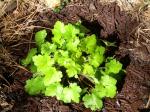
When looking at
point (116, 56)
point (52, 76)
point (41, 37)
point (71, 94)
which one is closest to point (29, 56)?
point (41, 37)

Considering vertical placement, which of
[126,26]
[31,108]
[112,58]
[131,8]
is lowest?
[31,108]

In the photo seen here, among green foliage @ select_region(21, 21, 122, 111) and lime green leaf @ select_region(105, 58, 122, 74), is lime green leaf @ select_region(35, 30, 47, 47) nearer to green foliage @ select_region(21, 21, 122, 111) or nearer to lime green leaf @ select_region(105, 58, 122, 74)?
green foliage @ select_region(21, 21, 122, 111)

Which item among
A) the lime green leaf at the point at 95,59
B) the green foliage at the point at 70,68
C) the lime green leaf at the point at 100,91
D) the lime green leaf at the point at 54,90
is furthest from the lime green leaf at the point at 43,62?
the lime green leaf at the point at 100,91

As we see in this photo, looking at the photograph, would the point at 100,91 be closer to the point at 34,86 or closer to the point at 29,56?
the point at 34,86

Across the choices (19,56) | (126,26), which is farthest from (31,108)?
(126,26)

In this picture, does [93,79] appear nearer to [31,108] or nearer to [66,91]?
[66,91]

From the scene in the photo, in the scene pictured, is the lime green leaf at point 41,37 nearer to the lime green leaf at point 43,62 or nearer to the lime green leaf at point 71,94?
the lime green leaf at point 43,62
